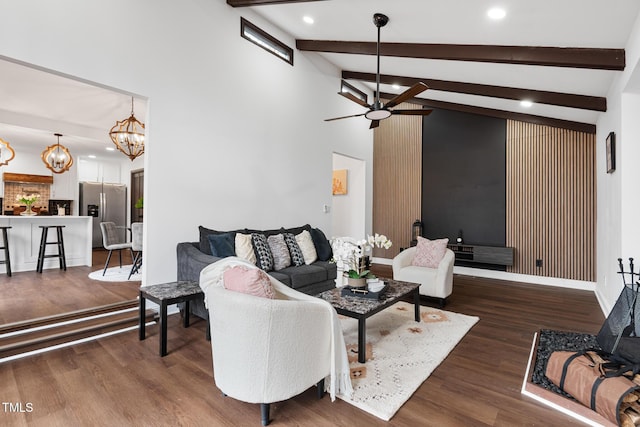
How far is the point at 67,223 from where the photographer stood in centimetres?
642

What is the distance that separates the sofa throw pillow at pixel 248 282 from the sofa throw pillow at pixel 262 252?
6.27ft

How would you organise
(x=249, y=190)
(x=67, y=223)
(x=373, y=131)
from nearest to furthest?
(x=249, y=190)
(x=67, y=223)
(x=373, y=131)

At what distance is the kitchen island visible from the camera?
5.77 meters

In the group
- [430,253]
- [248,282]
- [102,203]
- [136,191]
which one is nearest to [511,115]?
[430,253]

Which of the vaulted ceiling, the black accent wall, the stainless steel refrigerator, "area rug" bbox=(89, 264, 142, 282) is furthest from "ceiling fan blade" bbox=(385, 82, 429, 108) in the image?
the stainless steel refrigerator

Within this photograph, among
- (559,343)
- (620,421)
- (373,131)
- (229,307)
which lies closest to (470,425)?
(620,421)

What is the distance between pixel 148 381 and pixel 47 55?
2876 mm

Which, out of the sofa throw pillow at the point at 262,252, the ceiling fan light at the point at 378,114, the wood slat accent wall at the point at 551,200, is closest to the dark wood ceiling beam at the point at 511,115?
the wood slat accent wall at the point at 551,200

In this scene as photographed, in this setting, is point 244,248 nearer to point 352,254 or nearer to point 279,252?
point 279,252

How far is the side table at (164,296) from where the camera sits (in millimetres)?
2766

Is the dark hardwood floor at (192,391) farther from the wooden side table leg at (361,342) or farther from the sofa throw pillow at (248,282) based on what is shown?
the sofa throw pillow at (248,282)

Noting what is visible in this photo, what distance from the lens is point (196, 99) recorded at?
403cm

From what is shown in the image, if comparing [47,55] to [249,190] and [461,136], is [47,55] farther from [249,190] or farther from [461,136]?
[461,136]

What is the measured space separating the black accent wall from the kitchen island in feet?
23.5
